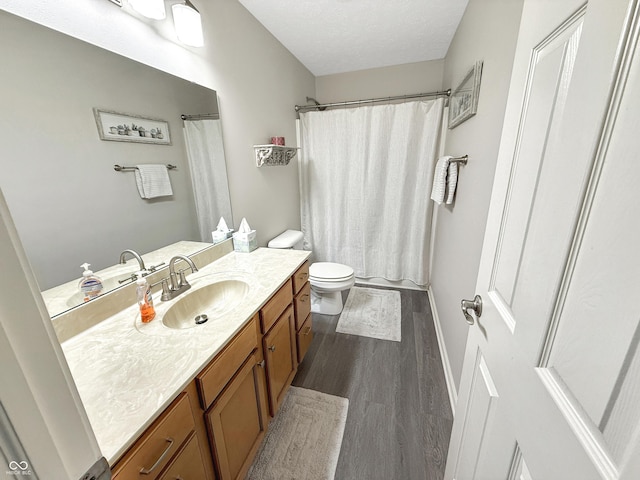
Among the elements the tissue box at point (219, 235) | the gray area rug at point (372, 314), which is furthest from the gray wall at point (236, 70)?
the gray area rug at point (372, 314)

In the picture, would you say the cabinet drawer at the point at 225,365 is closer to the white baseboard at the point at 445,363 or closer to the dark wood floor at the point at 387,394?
the dark wood floor at the point at 387,394

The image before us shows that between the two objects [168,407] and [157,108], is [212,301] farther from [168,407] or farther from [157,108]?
[157,108]

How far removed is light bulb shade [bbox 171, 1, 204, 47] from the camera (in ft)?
3.79

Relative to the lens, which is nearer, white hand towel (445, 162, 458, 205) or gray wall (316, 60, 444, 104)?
white hand towel (445, 162, 458, 205)

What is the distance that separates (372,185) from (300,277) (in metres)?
1.45

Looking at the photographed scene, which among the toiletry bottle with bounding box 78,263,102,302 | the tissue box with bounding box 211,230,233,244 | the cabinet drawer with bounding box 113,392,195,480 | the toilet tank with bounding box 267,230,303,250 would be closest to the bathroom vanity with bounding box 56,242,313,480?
the cabinet drawer with bounding box 113,392,195,480

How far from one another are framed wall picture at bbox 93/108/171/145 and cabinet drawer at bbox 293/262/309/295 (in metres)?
0.95

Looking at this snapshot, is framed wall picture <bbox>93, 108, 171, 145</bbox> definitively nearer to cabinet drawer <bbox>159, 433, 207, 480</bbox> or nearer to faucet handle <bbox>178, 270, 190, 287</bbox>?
faucet handle <bbox>178, 270, 190, 287</bbox>

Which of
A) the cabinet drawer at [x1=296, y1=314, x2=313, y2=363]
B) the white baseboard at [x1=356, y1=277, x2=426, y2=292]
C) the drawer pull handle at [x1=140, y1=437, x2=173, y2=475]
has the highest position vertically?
the drawer pull handle at [x1=140, y1=437, x2=173, y2=475]

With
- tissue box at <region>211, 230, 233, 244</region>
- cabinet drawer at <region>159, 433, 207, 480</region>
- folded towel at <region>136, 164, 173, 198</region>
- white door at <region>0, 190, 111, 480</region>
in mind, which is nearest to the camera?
white door at <region>0, 190, 111, 480</region>

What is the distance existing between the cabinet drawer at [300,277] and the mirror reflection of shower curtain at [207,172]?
1.87ft

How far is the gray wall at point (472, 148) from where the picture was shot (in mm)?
1062

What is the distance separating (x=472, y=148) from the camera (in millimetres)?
1416

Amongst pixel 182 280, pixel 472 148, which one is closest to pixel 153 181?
pixel 182 280
